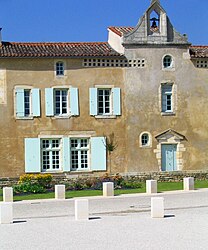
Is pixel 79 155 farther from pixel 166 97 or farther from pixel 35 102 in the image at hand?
pixel 166 97

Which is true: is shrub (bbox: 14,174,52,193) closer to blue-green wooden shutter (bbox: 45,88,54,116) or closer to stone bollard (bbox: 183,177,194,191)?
blue-green wooden shutter (bbox: 45,88,54,116)

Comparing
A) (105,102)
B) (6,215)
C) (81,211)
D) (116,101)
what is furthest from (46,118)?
(6,215)

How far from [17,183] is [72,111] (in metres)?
5.68

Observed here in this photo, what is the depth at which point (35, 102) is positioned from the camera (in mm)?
33281

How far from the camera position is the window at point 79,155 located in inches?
1334

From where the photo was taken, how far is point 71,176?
32.2 m

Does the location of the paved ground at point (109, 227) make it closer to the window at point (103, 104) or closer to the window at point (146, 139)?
the window at point (146, 139)

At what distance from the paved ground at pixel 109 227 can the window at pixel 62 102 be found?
36.7 ft

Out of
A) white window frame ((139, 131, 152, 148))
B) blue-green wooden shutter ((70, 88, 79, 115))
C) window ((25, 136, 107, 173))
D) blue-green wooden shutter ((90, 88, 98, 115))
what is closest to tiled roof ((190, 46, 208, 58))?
white window frame ((139, 131, 152, 148))

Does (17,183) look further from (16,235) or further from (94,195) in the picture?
(16,235)

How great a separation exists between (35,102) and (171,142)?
319 inches

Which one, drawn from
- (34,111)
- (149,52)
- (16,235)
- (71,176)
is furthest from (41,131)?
(16,235)

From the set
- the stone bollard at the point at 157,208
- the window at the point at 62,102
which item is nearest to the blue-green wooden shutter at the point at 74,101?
the window at the point at 62,102

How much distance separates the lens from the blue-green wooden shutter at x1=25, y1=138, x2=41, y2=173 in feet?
108
